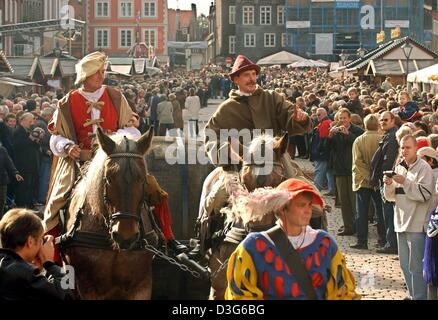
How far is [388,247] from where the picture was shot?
1446 cm

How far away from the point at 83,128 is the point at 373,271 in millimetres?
5385

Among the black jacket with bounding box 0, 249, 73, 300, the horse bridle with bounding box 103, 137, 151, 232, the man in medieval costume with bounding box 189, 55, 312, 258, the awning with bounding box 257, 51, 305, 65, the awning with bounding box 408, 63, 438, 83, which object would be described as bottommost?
the black jacket with bounding box 0, 249, 73, 300

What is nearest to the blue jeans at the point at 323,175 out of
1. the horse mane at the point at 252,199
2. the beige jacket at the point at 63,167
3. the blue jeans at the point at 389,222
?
the blue jeans at the point at 389,222

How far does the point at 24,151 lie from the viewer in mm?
18203

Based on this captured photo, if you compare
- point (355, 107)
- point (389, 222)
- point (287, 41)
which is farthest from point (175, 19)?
point (389, 222)

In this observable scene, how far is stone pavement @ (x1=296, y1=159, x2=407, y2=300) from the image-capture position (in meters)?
11.6

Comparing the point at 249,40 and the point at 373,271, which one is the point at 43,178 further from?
the point at 249,40

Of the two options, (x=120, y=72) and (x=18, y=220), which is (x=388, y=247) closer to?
(x=18, y=220)

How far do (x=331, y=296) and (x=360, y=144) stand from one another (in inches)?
383

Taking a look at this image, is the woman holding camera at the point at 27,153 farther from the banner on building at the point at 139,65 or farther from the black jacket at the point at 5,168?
the banner on building at the point at 139,65

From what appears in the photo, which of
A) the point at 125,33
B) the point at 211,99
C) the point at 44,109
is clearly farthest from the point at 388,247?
the point at 125,33

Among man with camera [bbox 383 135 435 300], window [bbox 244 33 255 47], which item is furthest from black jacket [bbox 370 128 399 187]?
window [bbox 244 33 255 47]

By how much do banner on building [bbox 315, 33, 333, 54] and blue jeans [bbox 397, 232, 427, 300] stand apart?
88301mm

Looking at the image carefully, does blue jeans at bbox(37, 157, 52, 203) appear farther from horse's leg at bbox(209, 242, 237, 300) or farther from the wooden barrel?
horse's leg at bbox(209, 242, 237, 300)
